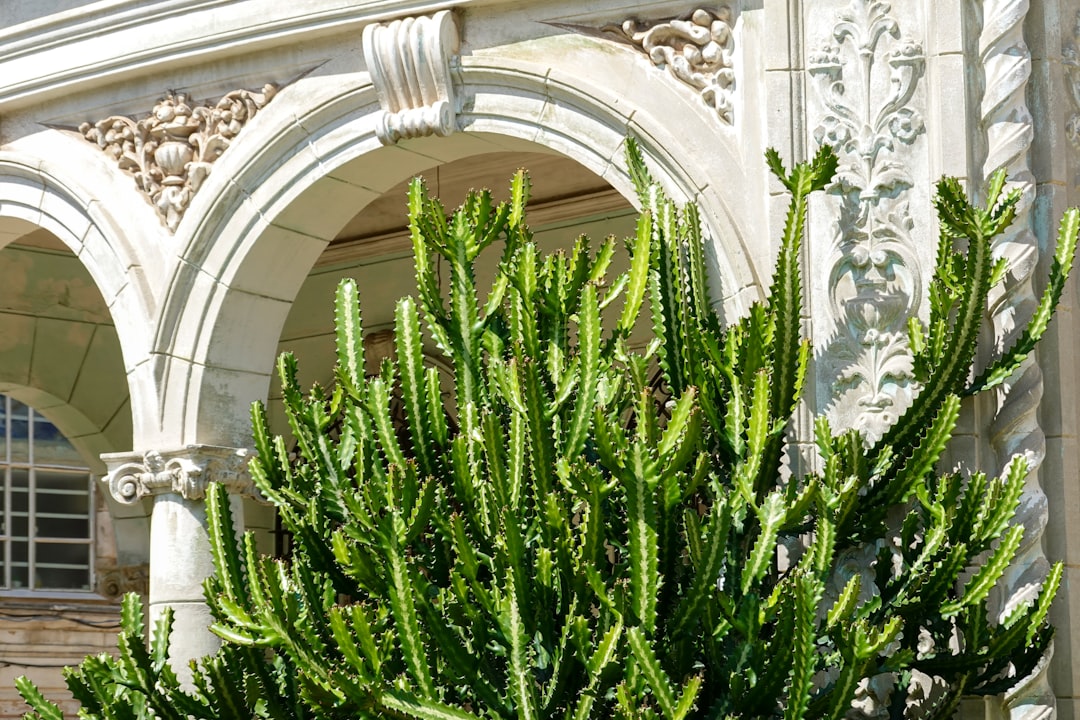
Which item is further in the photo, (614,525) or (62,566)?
(62,566)

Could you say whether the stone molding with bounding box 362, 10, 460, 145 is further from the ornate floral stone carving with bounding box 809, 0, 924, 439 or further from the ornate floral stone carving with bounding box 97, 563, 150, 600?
the ornate floral stone carving with bounding box 97, 563, 150, 600

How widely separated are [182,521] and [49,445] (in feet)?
23.3

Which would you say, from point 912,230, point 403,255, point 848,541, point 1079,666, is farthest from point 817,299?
point 403,255

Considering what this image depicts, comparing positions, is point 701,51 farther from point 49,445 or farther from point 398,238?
point 49,445

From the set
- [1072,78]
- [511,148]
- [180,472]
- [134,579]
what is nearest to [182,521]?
[180,472]

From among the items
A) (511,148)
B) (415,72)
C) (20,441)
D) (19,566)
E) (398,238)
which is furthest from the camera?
(20,441)

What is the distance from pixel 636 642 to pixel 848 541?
1.11m

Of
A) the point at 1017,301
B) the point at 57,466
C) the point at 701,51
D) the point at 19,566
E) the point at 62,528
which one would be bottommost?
the point at 19,566

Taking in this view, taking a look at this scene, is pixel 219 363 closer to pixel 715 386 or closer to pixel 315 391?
pixel 315 391

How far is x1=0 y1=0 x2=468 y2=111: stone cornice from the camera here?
764cm

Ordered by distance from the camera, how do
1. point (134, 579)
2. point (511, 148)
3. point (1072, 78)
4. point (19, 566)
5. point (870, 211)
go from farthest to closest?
point (19, 566) < point (134, 579) < point (511, 148) < point (1072, 78) < point (870, 211)

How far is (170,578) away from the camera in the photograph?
25.6 feet

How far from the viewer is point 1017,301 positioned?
6.45 meters

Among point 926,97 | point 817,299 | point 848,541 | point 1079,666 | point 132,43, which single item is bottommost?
point 1079,666
